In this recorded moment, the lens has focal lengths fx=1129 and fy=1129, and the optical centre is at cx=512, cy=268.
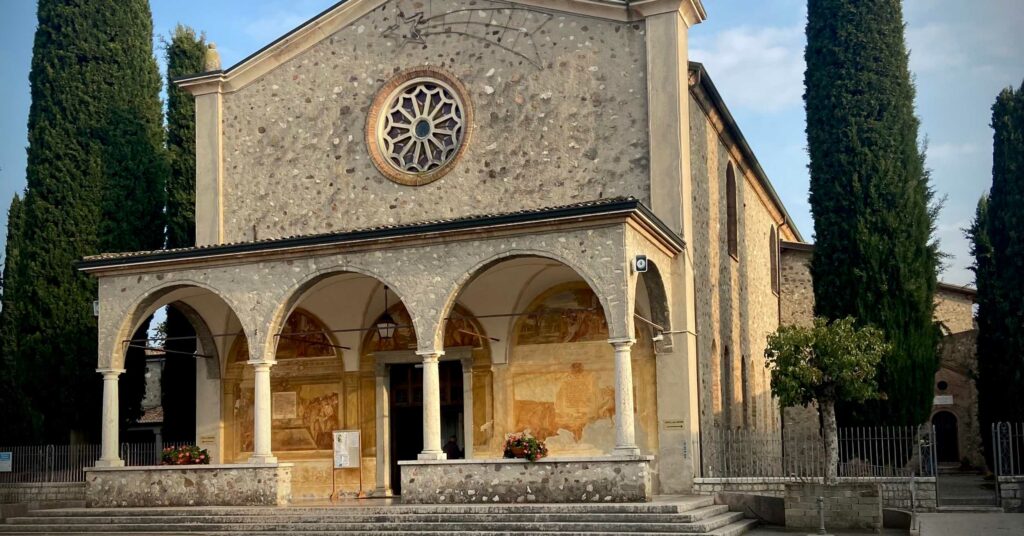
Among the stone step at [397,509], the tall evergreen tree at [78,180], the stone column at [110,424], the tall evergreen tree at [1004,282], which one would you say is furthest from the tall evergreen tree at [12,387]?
the tall evergreen tree at [1004,282]

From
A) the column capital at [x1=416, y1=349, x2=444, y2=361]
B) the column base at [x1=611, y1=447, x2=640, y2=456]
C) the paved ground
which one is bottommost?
the paved ground

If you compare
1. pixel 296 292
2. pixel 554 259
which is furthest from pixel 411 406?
pixel 554 259

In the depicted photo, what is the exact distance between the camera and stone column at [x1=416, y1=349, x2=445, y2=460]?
17.0m

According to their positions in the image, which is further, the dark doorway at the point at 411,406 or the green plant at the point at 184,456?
the dark doorway at the point at 411,406

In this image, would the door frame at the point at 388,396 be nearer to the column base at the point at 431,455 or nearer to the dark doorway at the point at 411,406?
the dark doorway at the point at 411,406

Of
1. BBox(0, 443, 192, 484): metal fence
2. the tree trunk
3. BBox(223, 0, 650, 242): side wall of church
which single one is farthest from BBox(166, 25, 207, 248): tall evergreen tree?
the tree trunk

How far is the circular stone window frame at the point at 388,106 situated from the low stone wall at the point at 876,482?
6.93 meters

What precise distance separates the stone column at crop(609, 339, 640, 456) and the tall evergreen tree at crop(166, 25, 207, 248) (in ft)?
39.8

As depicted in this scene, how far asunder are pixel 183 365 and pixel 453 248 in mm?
8850

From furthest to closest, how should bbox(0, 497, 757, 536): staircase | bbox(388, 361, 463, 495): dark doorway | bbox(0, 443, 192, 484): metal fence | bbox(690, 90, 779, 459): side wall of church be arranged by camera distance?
bbox(0, 443, 192, 484): metal fence
bbox(388, 361, 463, 495): dark doorway
bbox(690, 90, 779, 459): side wall of church
bbox(0, 497, 757, 536): staircase

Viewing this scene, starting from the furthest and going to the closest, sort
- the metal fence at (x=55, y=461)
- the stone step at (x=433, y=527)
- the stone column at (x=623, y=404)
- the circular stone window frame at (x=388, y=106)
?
the metal fence at (x=55, y=461)
the circular stone window frame at (x=388, y=106)
the stone column at (x=623, y=404)
the stone step at (x=433, y=527)

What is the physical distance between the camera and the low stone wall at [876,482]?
56.9ft

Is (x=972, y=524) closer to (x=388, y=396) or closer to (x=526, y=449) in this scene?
(x=526, y=449)

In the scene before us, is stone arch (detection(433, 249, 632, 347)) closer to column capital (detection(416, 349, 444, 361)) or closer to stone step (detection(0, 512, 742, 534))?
column capital (detection(416, 349, 444, 361))
